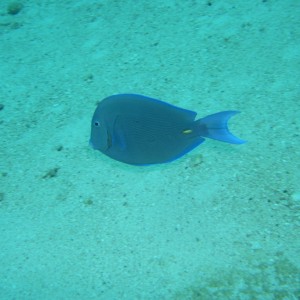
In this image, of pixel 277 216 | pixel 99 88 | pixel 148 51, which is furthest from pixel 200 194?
pixel 148 51

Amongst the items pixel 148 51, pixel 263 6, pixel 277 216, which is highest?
pixel 263 6

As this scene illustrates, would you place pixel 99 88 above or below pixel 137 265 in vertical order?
above

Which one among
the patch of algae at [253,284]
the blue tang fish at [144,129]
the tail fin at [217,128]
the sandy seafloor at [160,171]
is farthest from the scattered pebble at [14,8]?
the patch of algae at [253,284]

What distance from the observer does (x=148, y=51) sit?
4488mm

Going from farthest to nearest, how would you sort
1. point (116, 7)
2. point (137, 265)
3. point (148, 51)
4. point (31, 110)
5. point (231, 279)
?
point (116, 7) < point (148, 51) < point (31, 110) < point (137, 265) < point (231, 279)

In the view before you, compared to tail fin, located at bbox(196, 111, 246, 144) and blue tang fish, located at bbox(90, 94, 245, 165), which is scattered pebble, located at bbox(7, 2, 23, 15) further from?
tail fin, located at bbox(196, 111, 246, 144)

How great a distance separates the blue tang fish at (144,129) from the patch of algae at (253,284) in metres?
0.99

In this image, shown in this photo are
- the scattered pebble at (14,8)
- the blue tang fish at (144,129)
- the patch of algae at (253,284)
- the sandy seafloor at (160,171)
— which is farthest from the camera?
the scattered pebble at (14,8)

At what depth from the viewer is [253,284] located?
2.20 m

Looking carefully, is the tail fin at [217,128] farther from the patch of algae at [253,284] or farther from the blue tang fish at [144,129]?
the patch of algae at [253,284]

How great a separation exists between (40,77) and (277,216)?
3.73 metres

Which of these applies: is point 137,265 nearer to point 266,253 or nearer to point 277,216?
point 266,253

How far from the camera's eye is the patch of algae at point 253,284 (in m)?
2.13

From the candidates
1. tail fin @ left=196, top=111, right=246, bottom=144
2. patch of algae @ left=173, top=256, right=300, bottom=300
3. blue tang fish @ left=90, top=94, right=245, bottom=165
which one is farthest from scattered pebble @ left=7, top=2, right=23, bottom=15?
patch of algae @ left=173, top=256, right=300, bottom=300
